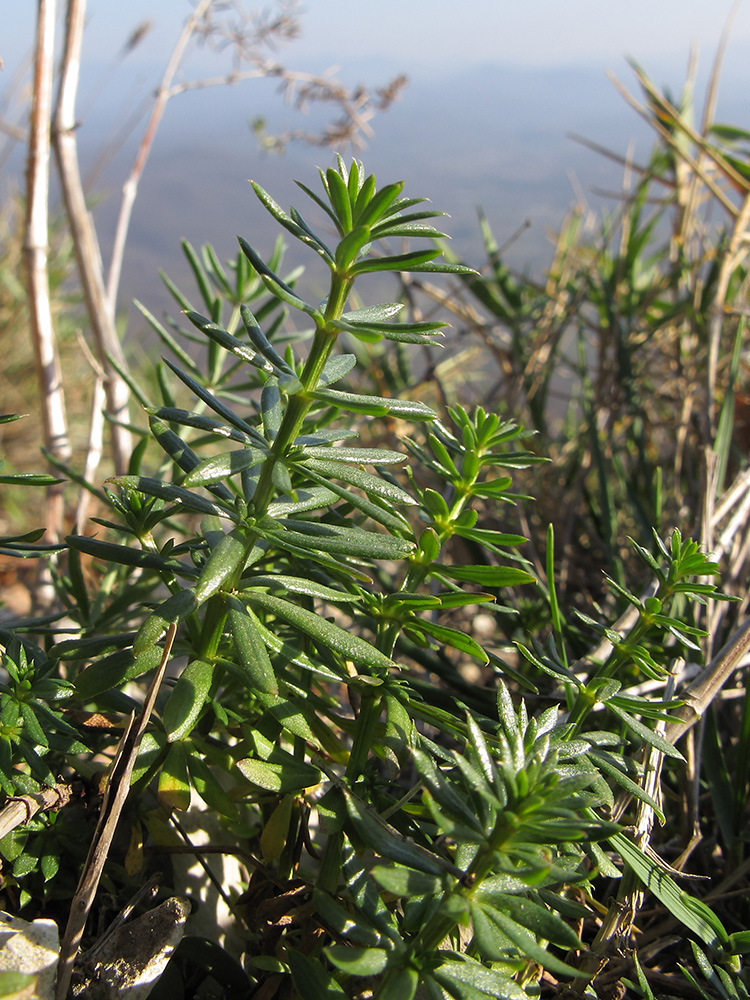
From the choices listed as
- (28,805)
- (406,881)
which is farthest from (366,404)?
(28,805)

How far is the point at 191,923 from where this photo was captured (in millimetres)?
656

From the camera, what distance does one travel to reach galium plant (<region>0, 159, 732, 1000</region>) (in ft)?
1.48

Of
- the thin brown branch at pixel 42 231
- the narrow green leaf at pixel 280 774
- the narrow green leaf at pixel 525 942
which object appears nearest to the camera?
the narrow green leaf at pixel 525 942

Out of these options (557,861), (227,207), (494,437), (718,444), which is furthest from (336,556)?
(227,207)

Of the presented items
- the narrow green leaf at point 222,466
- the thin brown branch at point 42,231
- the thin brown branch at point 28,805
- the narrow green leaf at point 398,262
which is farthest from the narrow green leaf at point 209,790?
the thin brown branch at point 42,231

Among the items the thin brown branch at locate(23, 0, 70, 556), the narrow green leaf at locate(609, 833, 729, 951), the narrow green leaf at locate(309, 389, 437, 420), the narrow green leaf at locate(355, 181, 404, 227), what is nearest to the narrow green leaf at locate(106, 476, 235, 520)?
the narrow green leaf at locate(309, 389, 437, 420)

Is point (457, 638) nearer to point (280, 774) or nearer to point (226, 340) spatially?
point (280, 774)

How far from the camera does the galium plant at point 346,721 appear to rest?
45cm

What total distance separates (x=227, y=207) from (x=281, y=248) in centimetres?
684

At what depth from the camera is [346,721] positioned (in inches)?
25.4

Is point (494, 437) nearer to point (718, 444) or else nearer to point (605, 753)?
point (605, 753)

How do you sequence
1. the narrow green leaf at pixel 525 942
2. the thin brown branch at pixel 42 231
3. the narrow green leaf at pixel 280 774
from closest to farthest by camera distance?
the narrow green leaf at pixel 525 942
the narrow green leaf at pixel 280 774
the thin brown branch at pixel 42 231

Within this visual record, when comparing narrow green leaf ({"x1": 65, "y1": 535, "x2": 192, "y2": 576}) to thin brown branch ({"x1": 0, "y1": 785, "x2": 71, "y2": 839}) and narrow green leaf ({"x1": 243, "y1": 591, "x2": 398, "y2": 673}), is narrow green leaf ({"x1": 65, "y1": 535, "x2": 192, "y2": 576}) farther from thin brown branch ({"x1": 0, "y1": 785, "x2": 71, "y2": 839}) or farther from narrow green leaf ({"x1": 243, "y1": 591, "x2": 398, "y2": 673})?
thin brown branch ({"x1": 0, "y1": 785, "x2": 71, "y2": 839})

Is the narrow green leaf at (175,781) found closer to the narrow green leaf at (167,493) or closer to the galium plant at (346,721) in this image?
the galium plant at (346,721)
